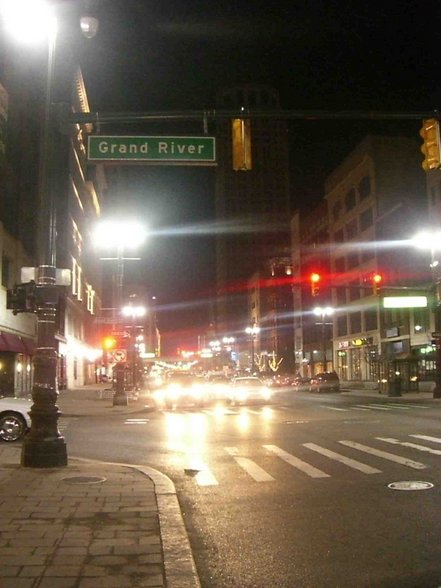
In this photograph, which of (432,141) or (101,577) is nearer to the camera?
(101,577)

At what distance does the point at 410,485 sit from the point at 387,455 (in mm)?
3351

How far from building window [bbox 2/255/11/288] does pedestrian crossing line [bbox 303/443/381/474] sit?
73.9ft

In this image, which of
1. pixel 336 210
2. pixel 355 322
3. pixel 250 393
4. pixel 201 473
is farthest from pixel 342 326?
pixel 201 473

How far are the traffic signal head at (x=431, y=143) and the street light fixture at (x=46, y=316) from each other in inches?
264

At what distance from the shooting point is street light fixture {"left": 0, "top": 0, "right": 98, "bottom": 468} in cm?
1091

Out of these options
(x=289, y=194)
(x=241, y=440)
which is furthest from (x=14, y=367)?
(x=289, y=194)

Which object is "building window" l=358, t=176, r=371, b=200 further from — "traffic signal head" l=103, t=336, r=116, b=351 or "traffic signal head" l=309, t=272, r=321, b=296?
"traffic signal head" l=103, t=336, r=116, b=351

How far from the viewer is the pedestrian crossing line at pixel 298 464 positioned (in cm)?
1112

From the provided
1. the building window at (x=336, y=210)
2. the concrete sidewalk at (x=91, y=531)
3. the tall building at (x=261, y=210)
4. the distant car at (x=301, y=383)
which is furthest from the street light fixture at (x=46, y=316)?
the tall building at (x=261, y=210)

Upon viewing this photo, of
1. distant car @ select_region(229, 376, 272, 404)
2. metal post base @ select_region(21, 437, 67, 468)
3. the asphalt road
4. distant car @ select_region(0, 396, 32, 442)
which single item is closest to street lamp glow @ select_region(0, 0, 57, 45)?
metal post base @ select_region(21, 437, 67, 468)

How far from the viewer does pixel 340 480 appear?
10484 millimetres

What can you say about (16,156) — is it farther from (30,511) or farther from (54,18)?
(30,511)

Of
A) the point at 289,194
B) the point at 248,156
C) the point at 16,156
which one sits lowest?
the point at 248,156

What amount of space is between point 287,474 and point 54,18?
8164 millimetres
